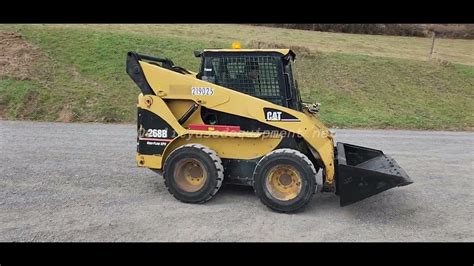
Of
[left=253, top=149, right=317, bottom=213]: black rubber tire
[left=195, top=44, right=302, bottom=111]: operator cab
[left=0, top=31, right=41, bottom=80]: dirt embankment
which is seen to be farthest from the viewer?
[left=0, top=31, right=41, bottom=80]: dirt embankment

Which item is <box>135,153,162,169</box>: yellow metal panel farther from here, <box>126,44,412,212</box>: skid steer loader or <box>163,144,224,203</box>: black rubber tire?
<box>163,144,224,203</box>: black rubber tire

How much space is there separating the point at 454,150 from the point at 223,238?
844 cm

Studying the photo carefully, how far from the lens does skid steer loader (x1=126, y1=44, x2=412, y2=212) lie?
19.1 ft

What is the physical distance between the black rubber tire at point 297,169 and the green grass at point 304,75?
9.95 metres

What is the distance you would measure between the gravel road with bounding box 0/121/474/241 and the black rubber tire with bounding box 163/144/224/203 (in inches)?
5.8

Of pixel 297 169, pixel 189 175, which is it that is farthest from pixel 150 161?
pixel 297 169

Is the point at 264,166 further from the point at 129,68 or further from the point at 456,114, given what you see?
the point at 456,114

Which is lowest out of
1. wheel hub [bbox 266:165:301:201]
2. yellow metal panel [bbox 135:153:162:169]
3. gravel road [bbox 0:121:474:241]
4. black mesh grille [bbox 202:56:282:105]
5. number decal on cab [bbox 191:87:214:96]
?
gravel road [bbox 0:121:474:241]

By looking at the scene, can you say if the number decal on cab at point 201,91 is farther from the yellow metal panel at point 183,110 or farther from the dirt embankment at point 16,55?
the dirt embankment at point 16,55

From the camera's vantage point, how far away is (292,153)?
18.6 feet

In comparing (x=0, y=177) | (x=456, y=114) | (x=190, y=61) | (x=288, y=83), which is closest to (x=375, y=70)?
(x=456, y=114)

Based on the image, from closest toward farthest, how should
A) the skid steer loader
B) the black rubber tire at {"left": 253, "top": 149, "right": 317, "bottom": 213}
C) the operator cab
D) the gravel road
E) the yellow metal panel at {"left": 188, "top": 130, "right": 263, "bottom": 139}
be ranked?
the gravel road < the black rubber tire at {"left": 253, "top": 149, "right": 317, "bottom": 213} < the skid steer loader < the yellow metal panel at {"left": 188, "top": 130, "right": 263, "bottom": 139} < the operator cab

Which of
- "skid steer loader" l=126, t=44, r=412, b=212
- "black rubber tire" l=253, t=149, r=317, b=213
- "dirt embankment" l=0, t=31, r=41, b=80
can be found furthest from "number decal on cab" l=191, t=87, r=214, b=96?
"dirt embankment" l=0, t=31, r=41, b=80

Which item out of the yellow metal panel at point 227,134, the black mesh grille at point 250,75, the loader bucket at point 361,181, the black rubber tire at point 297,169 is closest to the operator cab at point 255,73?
the black mesh grille at point 250,75
